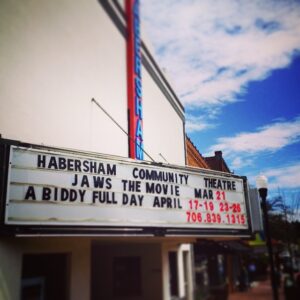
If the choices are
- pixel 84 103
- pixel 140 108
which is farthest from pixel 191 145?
pixel 84 103

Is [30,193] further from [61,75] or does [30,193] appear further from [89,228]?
[61,75]

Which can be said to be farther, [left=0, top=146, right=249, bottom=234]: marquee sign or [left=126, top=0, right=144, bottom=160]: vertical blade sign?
[left=126, top=0, right=144, bottom=160]: vertical blade sign

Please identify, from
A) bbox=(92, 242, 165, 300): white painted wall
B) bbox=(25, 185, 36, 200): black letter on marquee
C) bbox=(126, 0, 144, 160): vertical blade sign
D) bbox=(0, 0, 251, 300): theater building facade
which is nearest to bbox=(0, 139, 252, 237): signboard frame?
bbox=(0, 0, 251, 300): theater building facade

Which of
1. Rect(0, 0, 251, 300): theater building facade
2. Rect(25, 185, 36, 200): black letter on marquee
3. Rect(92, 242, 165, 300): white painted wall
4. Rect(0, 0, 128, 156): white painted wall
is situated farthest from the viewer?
Rect(92, 242, 165, 300): white painted wall

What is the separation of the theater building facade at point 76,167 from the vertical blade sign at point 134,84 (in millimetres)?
37

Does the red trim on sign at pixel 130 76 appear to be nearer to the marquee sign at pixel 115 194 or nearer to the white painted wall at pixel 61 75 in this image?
the white painted wall at pixel 61 75

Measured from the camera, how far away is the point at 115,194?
6297mm

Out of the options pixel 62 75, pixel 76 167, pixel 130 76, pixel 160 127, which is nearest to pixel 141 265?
pixel 160 127

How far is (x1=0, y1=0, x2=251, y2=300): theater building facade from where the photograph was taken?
5402 millimetres

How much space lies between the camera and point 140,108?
1013 centimetres

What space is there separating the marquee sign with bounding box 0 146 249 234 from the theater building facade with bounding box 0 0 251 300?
18 millimetres

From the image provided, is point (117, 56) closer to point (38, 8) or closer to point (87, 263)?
point (38, 8)

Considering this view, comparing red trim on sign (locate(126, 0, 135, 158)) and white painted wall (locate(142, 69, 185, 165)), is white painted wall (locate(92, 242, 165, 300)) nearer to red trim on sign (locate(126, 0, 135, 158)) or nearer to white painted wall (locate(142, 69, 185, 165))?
white painted wall (locate(142, 69, 185, 165))

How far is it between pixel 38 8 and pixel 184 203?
4865 millimetres
